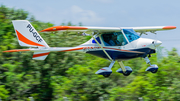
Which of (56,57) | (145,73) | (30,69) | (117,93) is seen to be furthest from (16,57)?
(145,73)

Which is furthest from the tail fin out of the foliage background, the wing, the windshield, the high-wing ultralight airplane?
the windshield

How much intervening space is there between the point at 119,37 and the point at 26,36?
4707 mm

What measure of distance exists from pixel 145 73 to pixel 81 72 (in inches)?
148

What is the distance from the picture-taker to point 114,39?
11.9 meters

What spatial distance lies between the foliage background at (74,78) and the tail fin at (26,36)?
308 centimetres

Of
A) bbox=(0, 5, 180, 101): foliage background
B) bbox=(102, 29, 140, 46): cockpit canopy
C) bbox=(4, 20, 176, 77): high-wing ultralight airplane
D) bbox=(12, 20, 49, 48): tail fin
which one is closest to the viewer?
bbox=(4, 20, 176, 77): high-wing ultralight airplane

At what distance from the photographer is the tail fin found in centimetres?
1320

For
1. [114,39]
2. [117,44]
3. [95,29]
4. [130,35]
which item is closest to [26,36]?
[95,29]

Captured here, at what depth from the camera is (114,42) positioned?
11.9 metres

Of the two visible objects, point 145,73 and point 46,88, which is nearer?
point 145,73

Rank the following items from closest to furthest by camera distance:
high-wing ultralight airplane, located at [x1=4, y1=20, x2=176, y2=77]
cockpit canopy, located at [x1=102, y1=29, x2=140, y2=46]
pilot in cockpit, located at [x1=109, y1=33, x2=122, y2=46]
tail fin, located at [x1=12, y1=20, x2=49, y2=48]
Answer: high-wing ultralight airplane, located at [x1=4, y1=20, x2=176, y2=77], cockpit canopy, located at [x1=102, y1=29, x2=140, y2=46], pilot in cockpit, located at [x1=109, y1=33, x2=122, y2=46], tail fin, located at [x1=12, y1=20, x2=49, y2=48]

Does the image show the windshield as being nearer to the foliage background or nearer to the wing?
the wing

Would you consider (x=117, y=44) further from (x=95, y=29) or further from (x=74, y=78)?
(x=74, y=78)

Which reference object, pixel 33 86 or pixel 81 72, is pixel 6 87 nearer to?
pixel 33 86
